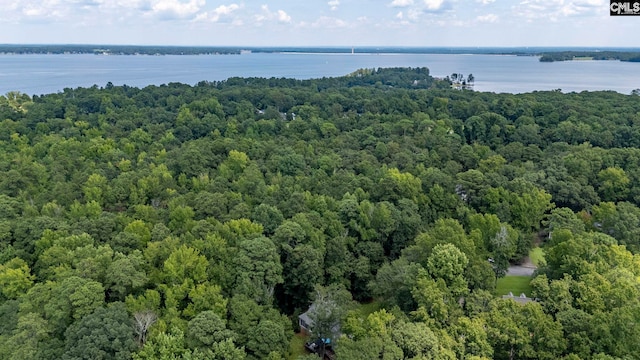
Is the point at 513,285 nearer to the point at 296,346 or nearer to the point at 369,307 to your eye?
the point at 369,307

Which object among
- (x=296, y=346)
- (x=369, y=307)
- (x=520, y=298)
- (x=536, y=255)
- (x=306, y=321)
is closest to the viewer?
(x=296, y=346)

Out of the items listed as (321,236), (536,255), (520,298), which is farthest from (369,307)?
(536,255)

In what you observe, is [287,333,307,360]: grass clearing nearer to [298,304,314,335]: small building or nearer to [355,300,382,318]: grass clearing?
[298,304,314,335]: small building

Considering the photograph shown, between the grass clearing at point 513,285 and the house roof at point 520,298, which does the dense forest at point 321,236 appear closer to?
the grass clearing at point 513,285

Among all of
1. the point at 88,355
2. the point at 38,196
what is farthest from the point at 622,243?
the point at 38,196

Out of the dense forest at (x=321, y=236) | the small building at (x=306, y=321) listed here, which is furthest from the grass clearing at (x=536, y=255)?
the small building at (x=306, y=321)

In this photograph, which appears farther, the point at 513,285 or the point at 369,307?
the point at 513,285
